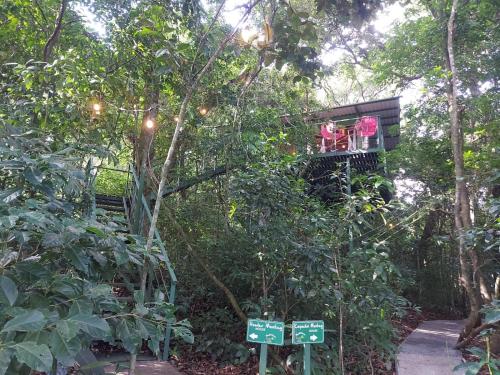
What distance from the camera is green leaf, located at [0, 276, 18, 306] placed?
1.39 m

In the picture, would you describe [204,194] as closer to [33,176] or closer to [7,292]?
[33,176]

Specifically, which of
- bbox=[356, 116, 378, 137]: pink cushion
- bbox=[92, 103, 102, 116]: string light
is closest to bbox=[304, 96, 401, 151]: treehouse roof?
bbox=[356, 116, 378, 137]: pink cushion

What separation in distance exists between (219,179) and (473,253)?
4095 millimetres

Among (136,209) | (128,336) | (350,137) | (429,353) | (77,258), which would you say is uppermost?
(350,137)

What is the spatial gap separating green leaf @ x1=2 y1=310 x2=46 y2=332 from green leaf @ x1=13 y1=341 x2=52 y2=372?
0.06 meters

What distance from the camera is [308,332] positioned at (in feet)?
10.2

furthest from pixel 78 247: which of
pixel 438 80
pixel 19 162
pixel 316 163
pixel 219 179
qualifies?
pixel 438 80

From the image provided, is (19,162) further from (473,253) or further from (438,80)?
(438,80)

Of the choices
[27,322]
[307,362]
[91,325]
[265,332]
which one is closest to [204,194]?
[265,332]

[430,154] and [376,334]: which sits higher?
[430,154]

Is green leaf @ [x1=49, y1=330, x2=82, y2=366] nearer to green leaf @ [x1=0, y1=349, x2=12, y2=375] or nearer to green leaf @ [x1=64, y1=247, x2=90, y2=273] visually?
green leaf @ [x1=0, y1=349, x2=12, y2=375]

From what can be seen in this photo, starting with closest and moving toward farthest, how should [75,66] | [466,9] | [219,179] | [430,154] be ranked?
[75,66], [219,179], [466,9], [430,154]

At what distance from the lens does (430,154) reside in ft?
27.3

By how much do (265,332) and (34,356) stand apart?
84.8 inches
